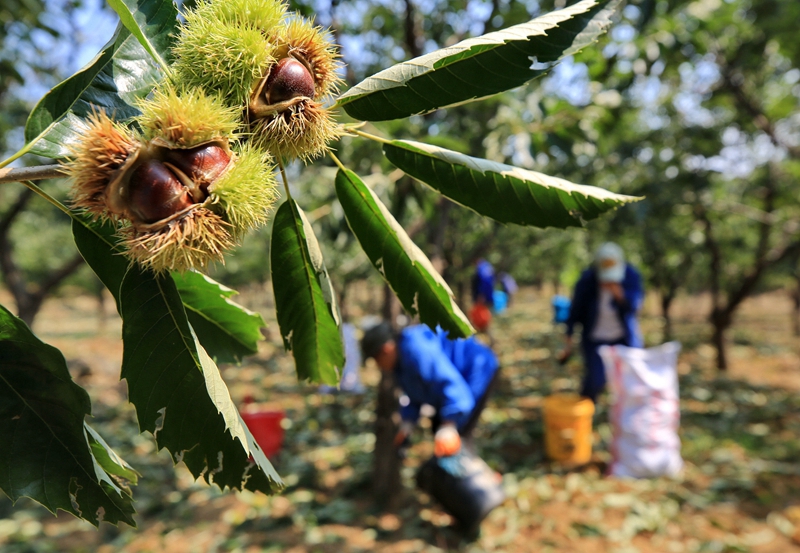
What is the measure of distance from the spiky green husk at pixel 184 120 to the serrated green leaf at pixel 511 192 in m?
0.30

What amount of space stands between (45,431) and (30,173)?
0.34 meters

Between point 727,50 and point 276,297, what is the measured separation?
6202mm

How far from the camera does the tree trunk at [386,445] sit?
3.70 meters

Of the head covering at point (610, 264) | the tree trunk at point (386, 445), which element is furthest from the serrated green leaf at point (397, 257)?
the head covering at point (610, 264)

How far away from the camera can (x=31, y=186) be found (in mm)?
576

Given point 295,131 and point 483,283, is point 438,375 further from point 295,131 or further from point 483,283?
point 483,283

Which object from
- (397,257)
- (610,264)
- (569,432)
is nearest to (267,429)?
(569,432)

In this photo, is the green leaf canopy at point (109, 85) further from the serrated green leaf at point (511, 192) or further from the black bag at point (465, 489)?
the black bag at point (465, 489)

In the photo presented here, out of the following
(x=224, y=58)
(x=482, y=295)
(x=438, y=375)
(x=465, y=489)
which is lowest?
(x=465, y=489)

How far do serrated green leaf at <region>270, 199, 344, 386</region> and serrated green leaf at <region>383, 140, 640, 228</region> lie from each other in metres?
0.20

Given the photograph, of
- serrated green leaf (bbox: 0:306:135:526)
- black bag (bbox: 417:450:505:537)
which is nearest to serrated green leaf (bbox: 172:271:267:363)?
serrated green leaf (bbox: 0:306:135:526)

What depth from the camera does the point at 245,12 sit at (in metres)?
0.58

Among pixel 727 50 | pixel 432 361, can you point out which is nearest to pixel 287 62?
pixel 432 361

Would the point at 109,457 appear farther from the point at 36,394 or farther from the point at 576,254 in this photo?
the point at 576,254
